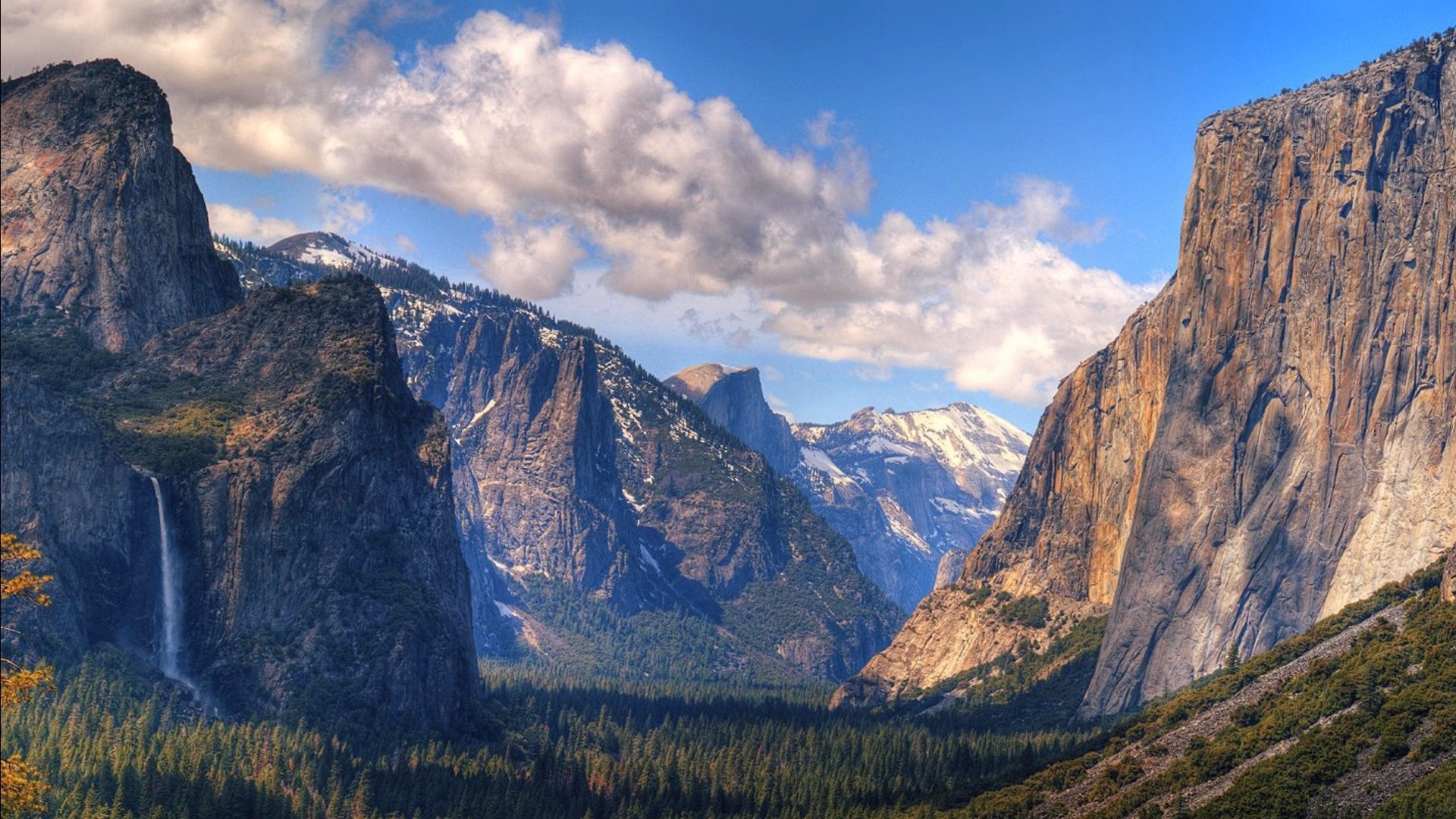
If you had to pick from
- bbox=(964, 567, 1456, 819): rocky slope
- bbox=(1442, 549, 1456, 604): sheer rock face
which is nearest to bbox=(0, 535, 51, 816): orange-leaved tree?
bbox=(964, 567, 1456, 819): rocky slope

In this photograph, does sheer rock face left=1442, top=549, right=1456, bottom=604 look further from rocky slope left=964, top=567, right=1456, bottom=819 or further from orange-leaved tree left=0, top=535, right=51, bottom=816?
orange-leaved tree left=0, top=535, right=51, bottom=816

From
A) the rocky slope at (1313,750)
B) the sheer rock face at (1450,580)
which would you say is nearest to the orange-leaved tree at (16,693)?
the rocky slope at (1313,750)

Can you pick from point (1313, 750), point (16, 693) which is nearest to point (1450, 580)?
point (1313, 750)

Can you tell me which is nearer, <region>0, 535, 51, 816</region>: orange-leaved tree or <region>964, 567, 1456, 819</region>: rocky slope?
<region>0, 535, 51, 816</region>: orange-leaved tree

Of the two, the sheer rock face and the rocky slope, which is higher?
the sheer rock face

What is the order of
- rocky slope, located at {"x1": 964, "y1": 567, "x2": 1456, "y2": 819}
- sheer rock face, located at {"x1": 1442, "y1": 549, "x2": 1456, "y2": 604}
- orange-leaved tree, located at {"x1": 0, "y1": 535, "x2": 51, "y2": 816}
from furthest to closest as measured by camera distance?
sheer rock face, located at {"x1": 1442, "y1": 549, "x2": 1456, "y2": 604} < rocky slope, located at {"x1": 964, "y1": 567, "x2": 1456, "y2": 819} < orange-leaved tree, located at {"x1": 0, "y1": 535, "x2": 51, "y2": 816}

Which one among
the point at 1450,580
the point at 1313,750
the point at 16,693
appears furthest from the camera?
the point at 1450,580

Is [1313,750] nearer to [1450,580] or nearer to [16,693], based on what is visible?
[1450,580]

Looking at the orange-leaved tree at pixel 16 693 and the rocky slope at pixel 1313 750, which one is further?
the rocky slope at pixel 1313 750

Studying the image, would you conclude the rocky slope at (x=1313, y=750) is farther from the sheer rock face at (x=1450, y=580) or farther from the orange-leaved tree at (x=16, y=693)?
the orange-leaved tree at (x=16, y=693)

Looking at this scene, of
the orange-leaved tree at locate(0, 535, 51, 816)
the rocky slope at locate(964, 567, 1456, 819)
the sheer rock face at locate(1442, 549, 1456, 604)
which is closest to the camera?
the orange-leaved tree at locate(0, 535, 51, 816)

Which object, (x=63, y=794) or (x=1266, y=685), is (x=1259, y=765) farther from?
(x=63, y=794)

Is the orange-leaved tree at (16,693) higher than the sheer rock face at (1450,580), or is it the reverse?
the sheer rock face at (1450,580)

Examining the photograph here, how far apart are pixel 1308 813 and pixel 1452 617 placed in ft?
134
